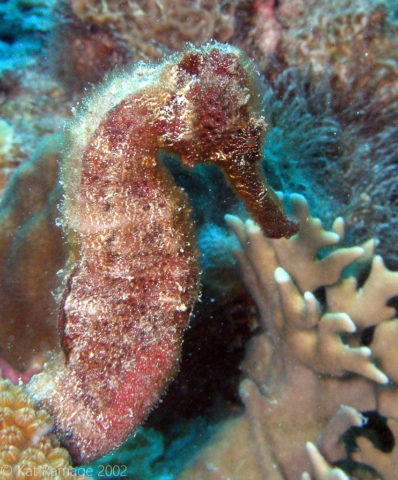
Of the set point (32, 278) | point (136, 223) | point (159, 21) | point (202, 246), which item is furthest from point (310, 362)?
point (159, 21)

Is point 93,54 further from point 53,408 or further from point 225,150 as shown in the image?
point 53,408

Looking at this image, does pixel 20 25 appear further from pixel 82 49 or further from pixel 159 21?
pixel 159 21

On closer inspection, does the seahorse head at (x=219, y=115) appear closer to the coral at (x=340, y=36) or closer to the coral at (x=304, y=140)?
the coral at (x=304, y=140)

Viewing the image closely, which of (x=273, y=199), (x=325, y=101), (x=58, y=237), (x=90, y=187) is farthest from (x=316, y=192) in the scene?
(x=58, y=237)

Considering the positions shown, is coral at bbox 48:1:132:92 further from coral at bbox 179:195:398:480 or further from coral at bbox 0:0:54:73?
coral at bbox 179:195:398:480

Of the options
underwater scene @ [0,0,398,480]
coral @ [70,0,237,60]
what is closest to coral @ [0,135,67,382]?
underwater scene @ [0,0,398,480]

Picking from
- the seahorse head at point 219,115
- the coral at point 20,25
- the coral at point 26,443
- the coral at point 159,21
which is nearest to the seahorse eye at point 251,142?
the seahorse head at point 219,115

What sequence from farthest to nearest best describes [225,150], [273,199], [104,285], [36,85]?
[36,85] → [104,285] → [273,199] → [225,150]
